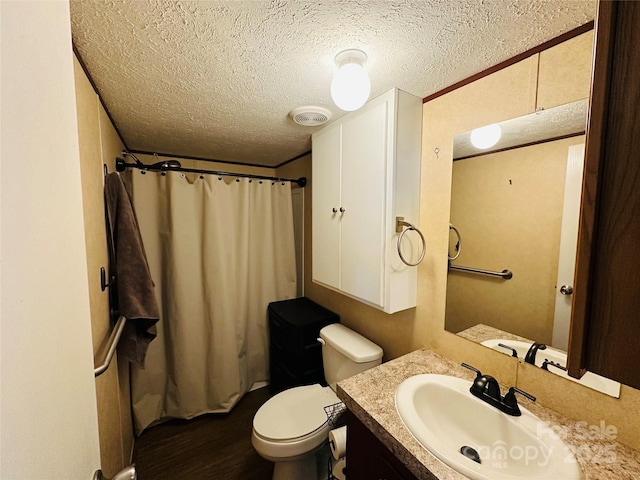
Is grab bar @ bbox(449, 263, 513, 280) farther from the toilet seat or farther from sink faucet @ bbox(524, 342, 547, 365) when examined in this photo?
the toilet seat

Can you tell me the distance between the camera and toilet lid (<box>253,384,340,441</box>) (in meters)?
1.32

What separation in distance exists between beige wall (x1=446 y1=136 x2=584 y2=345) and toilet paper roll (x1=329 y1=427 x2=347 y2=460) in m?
0.68

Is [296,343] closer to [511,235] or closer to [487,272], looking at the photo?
[487,272]

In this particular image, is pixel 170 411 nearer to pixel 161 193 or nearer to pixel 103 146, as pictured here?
→ pixel 161 193

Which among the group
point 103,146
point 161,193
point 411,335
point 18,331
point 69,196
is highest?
point 103,146

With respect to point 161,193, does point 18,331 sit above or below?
below

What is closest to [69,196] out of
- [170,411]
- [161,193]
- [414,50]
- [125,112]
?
[414,50]

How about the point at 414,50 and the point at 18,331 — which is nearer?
the point at 18,331

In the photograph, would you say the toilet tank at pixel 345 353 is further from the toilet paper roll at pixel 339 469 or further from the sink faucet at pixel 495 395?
the sink faucet at pixel 495 395

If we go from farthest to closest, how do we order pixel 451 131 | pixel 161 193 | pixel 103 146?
pixel 161 193
pixel 103 146
pixel 451 131

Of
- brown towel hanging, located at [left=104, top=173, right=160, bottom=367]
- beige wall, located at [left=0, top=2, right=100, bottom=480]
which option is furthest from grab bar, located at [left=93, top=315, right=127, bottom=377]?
beige wall, located at [left=0, top=2, right=100, bottom=480]

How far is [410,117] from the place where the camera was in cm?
124

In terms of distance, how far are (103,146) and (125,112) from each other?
0.85ft

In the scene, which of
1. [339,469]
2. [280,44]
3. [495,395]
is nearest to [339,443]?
[339,469]
